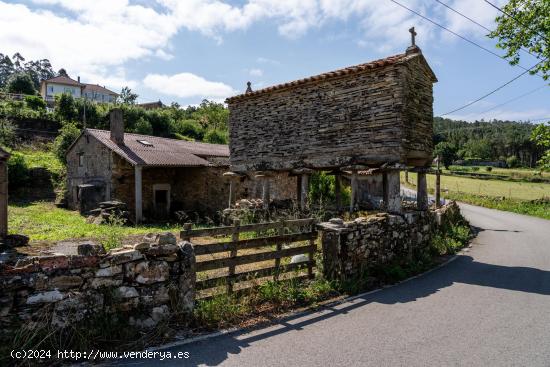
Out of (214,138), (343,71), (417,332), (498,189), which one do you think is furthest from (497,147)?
(417,332)

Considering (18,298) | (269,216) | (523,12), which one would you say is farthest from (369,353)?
(523,12)

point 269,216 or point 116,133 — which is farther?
point 116,133

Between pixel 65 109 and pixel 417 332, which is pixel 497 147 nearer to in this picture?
pixel 65 109

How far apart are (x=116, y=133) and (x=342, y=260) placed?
16305mm

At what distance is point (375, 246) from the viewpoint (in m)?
8.42

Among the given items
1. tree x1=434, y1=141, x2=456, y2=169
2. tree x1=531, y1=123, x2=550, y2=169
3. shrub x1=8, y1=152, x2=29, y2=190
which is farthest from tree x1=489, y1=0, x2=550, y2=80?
tree x1=434, y1=141, x2=456, y2=169

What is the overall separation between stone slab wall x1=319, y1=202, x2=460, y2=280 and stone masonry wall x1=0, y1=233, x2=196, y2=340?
3153mm

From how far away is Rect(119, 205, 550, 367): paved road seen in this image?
4.27 metres

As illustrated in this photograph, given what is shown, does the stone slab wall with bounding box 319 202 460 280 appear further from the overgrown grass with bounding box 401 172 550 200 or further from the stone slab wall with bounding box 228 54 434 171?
the overgrown grass with bounding box 401 172 550 200

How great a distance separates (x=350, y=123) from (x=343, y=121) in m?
0.29

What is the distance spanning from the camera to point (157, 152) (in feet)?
66.5

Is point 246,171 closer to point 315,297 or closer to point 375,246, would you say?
point 375,246

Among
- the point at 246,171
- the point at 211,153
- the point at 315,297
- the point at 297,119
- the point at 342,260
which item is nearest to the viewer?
the point at 315,297

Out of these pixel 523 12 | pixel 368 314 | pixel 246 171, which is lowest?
pixel 368 314
